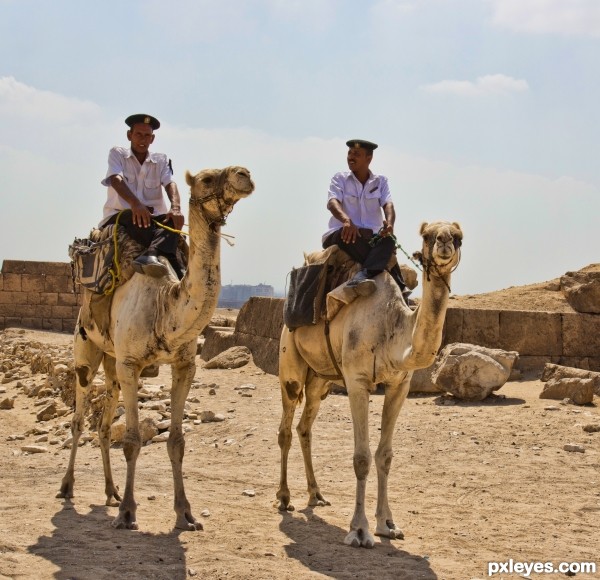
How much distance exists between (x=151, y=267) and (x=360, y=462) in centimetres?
227

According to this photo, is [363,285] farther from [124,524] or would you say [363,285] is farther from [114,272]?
[124,524]

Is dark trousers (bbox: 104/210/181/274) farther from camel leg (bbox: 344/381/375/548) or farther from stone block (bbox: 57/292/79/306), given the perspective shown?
stone block (bbox: 57/292/79/306)

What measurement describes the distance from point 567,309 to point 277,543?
11472 mm

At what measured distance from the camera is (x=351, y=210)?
7883 millimetres

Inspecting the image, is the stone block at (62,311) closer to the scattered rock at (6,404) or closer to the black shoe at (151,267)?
the scattered rock at (6,404)

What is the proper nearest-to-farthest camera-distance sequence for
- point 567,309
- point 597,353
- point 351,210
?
point 351,210
point 597,353
point 567,309

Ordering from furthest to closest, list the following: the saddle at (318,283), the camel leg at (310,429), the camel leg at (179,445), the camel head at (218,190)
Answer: the camel leg at (310,429) < the saddle at (318,283) < the camel leg at (179,445) < the camel head at (218,190)

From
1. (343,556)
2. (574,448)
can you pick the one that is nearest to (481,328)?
(574,448)

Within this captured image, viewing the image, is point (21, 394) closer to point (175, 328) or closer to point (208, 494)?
point (208, 494)

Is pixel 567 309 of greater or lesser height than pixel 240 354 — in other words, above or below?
above

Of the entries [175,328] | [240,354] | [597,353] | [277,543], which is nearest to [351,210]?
[175,328]

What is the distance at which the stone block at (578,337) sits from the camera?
14672 mm

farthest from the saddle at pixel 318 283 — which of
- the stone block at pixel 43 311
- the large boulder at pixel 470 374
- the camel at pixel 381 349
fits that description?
the stone block at pixel 43 311

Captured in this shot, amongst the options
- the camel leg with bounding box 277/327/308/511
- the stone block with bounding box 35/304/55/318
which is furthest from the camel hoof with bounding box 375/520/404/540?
the stone block with bounding box 35/304/55/318
